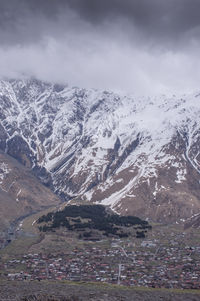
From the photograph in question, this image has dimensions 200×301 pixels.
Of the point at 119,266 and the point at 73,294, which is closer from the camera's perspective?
the point at 73,294

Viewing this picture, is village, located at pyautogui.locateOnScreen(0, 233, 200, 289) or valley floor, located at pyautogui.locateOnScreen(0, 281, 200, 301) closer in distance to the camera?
valley floor, located at pyautogui.locateOnScreen(0, 281, 200, 301)

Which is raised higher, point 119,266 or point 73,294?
point 73,294

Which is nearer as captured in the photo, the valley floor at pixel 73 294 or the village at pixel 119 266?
the valley floor at pixel 73 294

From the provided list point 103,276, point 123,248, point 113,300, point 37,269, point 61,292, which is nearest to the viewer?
point 113,300

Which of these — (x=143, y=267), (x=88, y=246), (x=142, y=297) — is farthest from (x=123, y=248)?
(x=142, y=297)

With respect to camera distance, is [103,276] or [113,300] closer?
[113,300]

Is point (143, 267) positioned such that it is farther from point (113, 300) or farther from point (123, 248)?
A: point (113, 300)

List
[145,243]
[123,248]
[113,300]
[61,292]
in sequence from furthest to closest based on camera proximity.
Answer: [145,243] → [123,248] → [61,292] → [113,300]
